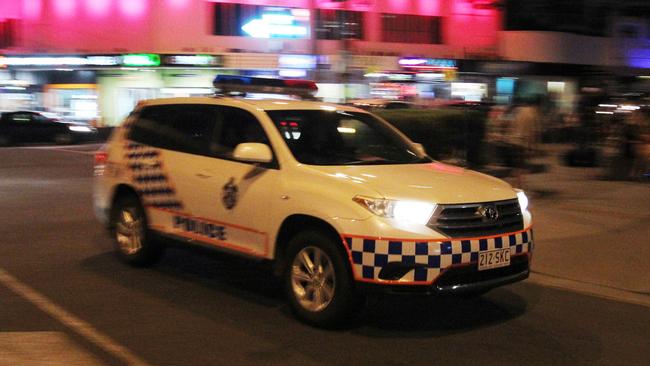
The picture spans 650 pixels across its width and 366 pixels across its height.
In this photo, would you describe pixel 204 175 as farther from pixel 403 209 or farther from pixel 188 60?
pixel 188 60

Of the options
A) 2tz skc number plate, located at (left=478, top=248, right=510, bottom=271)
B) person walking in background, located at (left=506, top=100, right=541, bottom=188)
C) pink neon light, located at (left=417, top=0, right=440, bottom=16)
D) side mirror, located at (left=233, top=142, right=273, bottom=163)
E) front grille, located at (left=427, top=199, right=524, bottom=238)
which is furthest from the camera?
pink neon light, located at (left=417, top=0, right=440, bottom=16)

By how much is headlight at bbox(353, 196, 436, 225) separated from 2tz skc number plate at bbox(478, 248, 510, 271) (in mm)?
534

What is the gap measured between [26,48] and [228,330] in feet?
104

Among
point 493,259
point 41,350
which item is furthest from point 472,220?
point 41,350

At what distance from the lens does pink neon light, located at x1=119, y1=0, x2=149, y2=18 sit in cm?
3198

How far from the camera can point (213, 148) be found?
7137 mm

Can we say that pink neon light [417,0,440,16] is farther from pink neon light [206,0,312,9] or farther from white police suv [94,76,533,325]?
white police suv [94,76,533,325]

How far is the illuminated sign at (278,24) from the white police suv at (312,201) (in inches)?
1028

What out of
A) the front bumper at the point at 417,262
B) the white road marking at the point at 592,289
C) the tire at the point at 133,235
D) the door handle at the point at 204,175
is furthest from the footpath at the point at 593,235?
the tire at the point at 133,235

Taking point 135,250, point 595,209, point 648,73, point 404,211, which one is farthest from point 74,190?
point 648,73

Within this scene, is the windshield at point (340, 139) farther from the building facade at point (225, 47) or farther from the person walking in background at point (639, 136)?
the building facade at point (225, 47)

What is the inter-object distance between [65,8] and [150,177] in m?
27.9

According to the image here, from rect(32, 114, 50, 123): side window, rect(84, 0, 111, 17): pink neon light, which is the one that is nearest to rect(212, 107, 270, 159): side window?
rect(32, 114, 50, 123): side window

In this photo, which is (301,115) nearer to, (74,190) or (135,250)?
(135,250)
